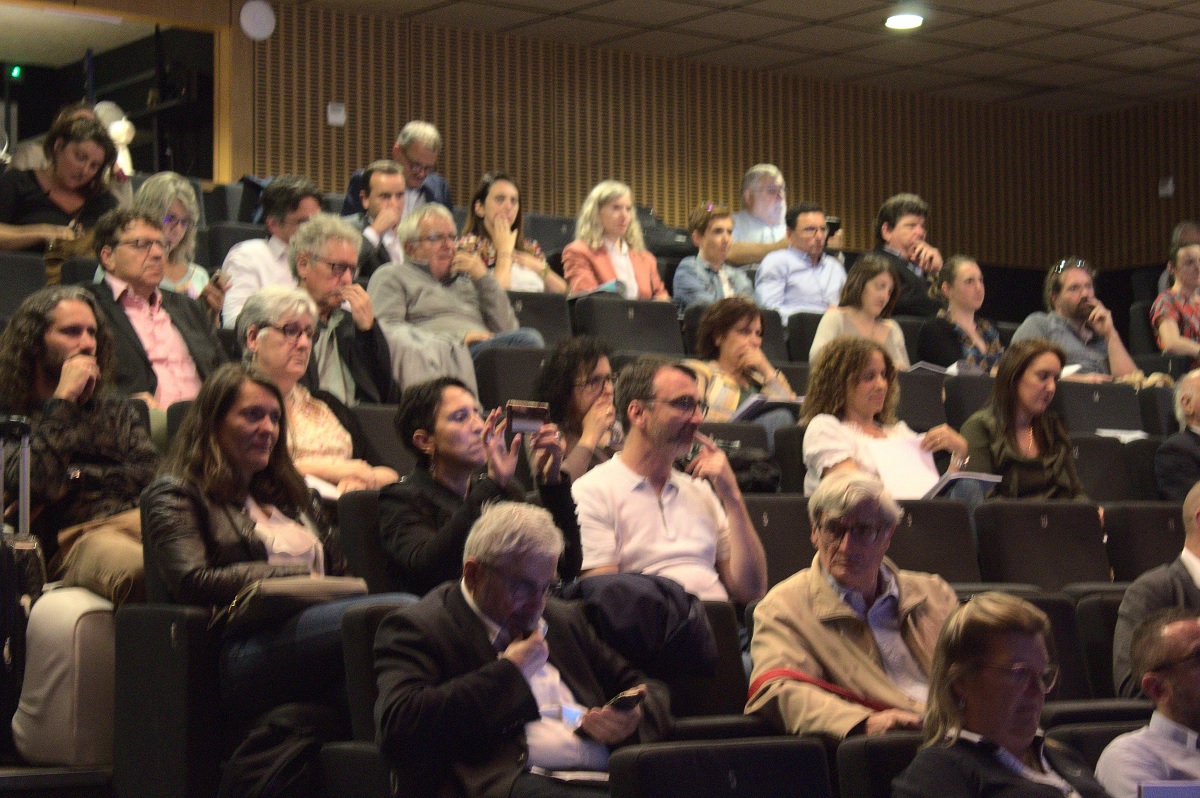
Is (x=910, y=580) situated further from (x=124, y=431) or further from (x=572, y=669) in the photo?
(x=124, y=431)

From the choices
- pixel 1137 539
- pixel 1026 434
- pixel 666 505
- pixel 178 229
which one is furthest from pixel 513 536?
pixel 178 229

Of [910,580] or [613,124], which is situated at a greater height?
[613,124]

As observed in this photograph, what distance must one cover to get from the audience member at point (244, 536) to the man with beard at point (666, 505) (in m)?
0.54

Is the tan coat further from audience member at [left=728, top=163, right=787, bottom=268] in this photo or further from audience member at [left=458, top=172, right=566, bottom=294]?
audience member at [left=728, top=163, right=787, bottom=268]

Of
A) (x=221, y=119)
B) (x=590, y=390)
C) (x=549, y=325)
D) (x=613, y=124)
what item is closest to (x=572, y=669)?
(x=590, y=390)

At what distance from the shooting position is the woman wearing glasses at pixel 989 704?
7.14 feet

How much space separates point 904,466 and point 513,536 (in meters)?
1.93

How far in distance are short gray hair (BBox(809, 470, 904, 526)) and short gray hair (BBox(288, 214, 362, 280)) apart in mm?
1810

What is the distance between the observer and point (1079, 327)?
19.5ft

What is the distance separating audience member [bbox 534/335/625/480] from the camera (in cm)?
355

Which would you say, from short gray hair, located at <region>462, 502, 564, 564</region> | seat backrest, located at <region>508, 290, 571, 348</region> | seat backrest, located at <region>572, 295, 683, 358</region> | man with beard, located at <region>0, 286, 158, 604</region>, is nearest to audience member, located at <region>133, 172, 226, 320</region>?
seat backrest, located at <region>508, 290, 571, 348</region>

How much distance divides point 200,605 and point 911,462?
6.77 feet

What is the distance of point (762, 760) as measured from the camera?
91.3 inches

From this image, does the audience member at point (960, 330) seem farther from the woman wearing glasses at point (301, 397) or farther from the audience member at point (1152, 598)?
the woman wearing glasses at point (301, 397)
